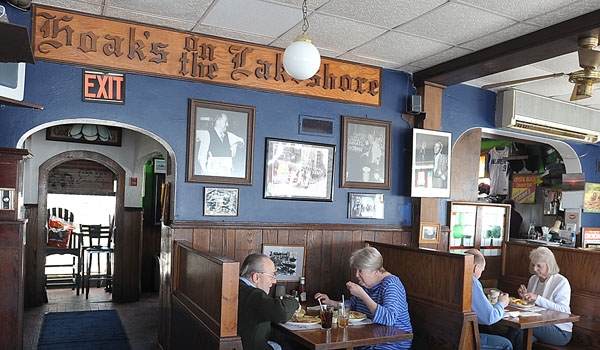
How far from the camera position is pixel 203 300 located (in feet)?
10.7

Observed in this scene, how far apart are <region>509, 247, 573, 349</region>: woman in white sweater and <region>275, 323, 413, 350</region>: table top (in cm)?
150

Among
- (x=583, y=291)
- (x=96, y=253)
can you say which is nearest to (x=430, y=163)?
(x=583, y=291)

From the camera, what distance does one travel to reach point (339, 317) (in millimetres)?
3305

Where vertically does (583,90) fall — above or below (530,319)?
above

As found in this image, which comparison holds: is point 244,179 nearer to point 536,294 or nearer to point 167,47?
point 167,47

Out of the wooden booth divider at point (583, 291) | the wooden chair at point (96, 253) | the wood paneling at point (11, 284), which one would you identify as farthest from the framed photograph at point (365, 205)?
the wooden chair at point (96, 253)

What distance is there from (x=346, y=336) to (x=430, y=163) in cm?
277

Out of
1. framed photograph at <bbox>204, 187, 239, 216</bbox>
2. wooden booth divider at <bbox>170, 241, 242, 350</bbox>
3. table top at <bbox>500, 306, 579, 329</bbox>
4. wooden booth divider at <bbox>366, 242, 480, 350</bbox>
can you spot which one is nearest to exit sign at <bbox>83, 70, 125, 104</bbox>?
framed photograph at <bbox>204, 187, 239, 216</bbox>

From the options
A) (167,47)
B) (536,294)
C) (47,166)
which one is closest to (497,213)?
(536,294)

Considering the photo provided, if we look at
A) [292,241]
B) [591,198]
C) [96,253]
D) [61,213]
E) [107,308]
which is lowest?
[107,308]

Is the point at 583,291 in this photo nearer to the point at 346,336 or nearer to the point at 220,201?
the point at 346,336

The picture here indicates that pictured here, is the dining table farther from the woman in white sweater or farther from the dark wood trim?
the dark wood trim

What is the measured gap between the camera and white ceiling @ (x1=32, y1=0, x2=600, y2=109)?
3580 millimetres

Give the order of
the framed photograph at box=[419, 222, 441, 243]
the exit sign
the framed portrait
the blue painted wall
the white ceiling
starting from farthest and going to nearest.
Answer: the framed photograph at box=[419, 222, 441, 243], the framed portrait, the exit sign, the blue painted wall, the white ceiling
